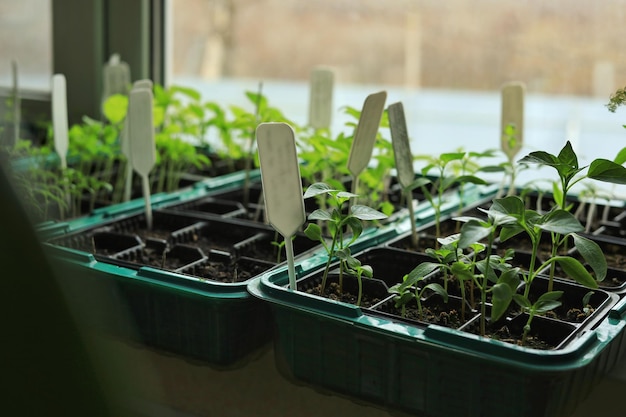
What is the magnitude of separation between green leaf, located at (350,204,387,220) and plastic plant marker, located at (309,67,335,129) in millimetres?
590

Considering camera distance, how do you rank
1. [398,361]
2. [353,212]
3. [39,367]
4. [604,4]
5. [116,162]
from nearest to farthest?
[39,367] < [398,361] < [353,212] < [604,4] < [116,162]

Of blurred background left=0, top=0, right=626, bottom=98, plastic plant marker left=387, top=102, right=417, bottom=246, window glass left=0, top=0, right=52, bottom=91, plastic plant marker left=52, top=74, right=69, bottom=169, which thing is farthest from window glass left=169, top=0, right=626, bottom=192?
plastic plant marker left=52, top=74, right=69, bottom=169

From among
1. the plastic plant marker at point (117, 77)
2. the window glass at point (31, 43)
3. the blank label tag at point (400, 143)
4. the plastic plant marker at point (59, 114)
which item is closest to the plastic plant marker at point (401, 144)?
the blank label tag at point (400, 143)

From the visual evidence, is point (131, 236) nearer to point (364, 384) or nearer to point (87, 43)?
point (364, 384)

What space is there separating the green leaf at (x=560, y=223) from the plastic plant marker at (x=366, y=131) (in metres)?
0.30

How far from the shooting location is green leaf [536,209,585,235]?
2.14 ft

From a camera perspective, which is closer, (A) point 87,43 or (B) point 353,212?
(B) point 353,212

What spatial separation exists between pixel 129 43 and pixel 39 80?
31 cm

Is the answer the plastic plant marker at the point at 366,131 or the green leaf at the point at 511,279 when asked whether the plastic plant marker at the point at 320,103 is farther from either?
the green leaf at the point at 511,279

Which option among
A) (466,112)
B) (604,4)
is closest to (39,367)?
(604,4)

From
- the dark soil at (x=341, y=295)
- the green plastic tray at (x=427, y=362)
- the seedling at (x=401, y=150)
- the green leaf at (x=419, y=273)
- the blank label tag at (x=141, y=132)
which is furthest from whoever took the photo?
the blank label tag at (x=141, y=132)

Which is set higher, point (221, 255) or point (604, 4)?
point (604, 4)

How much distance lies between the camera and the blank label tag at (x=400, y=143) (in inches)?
37.3

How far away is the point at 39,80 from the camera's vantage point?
6.53 feet
